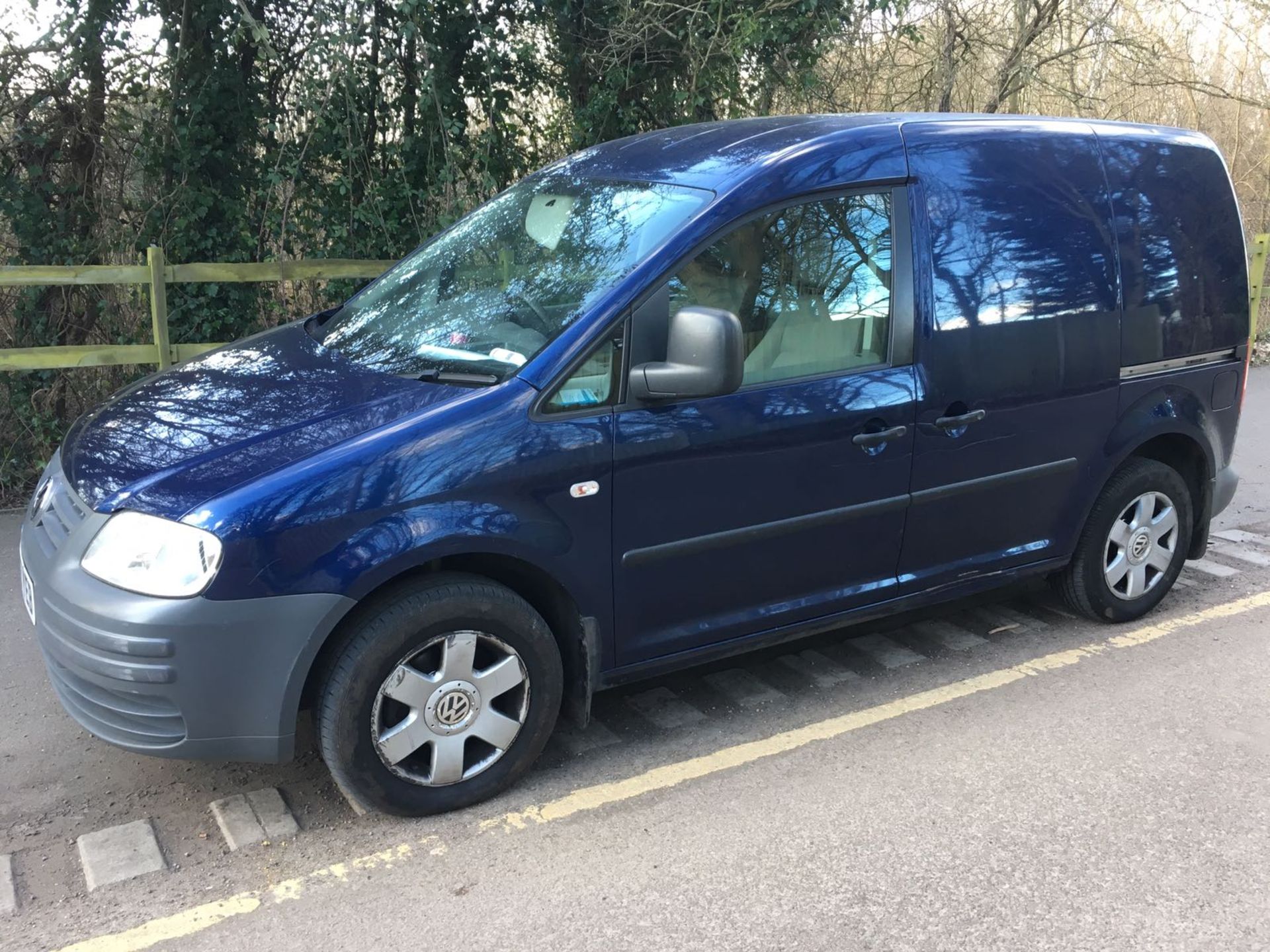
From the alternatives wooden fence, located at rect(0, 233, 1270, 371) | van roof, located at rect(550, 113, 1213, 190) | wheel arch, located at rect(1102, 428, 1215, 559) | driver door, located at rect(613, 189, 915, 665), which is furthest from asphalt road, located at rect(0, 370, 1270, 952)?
wooden fence, located at rect(0, 233, 1270, 371)

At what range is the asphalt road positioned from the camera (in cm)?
282

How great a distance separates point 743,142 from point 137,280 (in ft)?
13.2

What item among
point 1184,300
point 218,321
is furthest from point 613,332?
point 218,321

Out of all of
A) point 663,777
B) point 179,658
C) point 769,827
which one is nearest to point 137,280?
point 179,658

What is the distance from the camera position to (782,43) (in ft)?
26.6

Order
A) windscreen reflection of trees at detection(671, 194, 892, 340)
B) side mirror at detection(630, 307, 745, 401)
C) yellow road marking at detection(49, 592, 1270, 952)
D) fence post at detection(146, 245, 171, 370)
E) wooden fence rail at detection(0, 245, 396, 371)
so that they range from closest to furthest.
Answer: yellow road marking at detection(49, 592, 1270, 952), side mirror at detection(630, 307, 745, 401), windscreen reflection of trees at detection(671, 194, 892, 340), wooden fence rail at detection(0, 245, 396, 371), fence post at detection(146, 245, 171, 370)

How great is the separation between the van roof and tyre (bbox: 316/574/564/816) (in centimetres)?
158

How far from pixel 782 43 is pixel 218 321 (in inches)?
182

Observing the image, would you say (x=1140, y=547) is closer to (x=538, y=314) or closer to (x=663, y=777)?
(x=663, y=777)

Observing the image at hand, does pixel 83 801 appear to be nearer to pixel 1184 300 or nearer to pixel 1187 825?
pixel 1187 825

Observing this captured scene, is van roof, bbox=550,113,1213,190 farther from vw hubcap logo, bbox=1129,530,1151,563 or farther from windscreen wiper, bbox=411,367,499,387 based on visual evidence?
vw hubcap logo, bbox=1129,530,1151,563

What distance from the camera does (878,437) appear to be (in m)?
3.73

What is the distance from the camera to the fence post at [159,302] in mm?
6234

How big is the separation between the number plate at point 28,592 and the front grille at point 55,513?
0.11 metres
